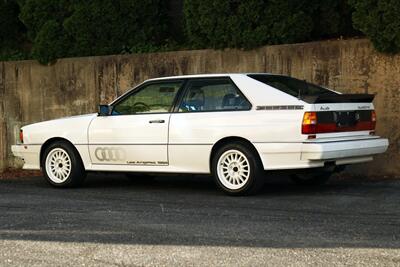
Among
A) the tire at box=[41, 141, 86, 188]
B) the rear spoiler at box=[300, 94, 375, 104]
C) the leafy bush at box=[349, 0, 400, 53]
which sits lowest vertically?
the tire at box=[41, 141, 86, 188]

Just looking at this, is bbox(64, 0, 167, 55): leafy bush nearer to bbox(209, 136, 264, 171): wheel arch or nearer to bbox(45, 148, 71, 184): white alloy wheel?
bbox(45, 148, 71, 184): white alloy wheel

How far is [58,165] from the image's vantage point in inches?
377

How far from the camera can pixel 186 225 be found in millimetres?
6391

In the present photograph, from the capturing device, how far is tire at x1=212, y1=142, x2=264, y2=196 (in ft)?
26.1

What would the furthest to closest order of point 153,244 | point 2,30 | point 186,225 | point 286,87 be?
point 2,30
point 286,87
point 186,225
point 153,244

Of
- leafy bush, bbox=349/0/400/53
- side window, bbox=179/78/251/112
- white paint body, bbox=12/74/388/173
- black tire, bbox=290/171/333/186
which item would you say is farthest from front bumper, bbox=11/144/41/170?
leafy bush, bbox=349/0/400/53

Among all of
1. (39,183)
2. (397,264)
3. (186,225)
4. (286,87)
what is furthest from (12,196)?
(397,264)

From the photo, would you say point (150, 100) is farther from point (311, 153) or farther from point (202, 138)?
point (311, 153)

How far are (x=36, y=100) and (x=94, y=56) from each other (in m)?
1.58

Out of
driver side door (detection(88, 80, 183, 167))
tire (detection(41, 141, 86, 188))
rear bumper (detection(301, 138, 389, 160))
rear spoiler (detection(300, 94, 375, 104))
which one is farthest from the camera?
tire (detection(41, 141, 86, 188))

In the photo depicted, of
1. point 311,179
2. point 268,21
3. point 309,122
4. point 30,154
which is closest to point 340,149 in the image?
point 309,122

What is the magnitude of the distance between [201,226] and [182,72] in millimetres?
5745

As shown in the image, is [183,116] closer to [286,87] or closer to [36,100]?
[286,87]

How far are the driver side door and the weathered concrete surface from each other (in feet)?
8.68
